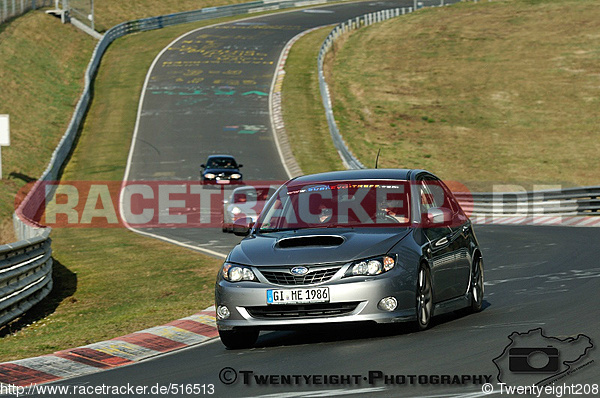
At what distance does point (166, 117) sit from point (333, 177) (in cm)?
4478

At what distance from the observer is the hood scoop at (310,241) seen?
30.8ft

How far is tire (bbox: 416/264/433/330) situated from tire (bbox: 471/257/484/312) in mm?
1320

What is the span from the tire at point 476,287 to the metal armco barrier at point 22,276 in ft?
19.4

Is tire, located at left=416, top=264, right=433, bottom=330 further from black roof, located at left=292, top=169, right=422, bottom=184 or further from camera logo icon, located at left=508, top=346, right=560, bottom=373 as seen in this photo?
camera logo icon, located at left=508, top=346, right=560, bottom=373

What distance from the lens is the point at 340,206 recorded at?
33.8ft

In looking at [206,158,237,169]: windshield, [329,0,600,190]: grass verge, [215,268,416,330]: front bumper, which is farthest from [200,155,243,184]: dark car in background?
[215,268,416,330]: front bumper

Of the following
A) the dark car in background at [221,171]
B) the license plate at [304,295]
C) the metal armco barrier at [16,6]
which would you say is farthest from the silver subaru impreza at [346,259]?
the metal armco barrier at [16,6]

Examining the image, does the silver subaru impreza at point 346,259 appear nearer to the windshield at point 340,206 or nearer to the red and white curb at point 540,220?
the windshield at point 340,206

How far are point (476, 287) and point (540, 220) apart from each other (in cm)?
1767

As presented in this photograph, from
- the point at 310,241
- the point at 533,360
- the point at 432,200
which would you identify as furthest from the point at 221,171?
the point at 533,360

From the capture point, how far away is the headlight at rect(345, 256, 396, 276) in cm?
907

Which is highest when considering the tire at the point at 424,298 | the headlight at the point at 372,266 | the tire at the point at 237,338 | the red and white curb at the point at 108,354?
the headlight at the point at 372,266

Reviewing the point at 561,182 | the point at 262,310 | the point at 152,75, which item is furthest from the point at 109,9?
the point at 262,310

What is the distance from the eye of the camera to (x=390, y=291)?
9.06 metres
